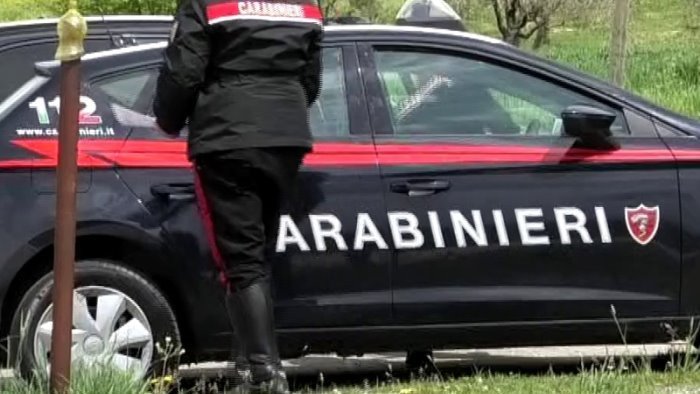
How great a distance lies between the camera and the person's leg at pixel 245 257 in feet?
15.6

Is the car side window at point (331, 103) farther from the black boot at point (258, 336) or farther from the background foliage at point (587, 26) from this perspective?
the background foliage at point (587, 26)

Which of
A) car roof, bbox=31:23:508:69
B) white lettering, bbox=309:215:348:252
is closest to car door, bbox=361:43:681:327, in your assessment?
car roof, bbox=31:23:508:69

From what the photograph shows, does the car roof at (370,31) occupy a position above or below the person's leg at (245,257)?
above

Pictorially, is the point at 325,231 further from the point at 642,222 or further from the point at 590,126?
the point at 642,222

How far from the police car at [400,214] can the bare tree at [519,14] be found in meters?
20.4

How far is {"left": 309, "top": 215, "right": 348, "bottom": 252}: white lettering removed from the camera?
548 centimetres

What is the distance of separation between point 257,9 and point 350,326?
1.44m

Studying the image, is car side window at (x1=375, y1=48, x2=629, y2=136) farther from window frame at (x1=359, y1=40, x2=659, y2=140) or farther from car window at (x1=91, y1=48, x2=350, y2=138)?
car window at (x1=91, y1=48, x2=350, y2=138)

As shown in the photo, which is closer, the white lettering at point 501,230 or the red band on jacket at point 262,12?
the red band on jacket at point 262,12

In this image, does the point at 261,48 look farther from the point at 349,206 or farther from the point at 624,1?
the point at 624,1

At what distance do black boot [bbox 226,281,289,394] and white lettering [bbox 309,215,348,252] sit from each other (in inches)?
28.4

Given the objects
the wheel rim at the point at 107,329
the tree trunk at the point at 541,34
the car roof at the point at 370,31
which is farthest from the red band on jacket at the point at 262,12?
the tree trunk at the point at 541,34

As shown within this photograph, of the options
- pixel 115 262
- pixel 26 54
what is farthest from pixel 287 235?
pixel 26 54

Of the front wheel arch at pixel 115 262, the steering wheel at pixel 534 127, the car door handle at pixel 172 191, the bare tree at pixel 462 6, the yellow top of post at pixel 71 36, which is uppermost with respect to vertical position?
the bare tree at pixel 462 6
